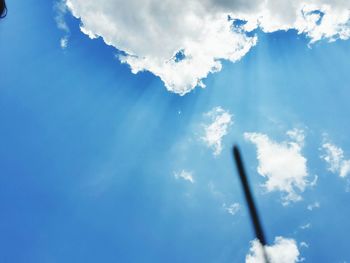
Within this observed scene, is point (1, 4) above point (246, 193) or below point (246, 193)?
above

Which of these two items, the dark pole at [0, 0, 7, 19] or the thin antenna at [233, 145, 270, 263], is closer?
the thin antenna at [233, 145, 270, 263]

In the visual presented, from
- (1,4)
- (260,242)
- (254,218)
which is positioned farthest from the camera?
(1,4)

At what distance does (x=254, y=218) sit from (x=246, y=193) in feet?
1.10

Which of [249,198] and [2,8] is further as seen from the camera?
[2,8]

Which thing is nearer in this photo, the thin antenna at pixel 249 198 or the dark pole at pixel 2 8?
the thin antenna at pixel 249 198

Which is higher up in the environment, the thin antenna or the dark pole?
the dark pole

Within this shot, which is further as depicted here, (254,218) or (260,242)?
(260,242)

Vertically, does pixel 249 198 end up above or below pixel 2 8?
below

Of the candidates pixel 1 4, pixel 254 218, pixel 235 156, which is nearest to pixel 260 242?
pixel 254 218

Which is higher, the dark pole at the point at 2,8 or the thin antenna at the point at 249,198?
the dark pole at the point at 2,8

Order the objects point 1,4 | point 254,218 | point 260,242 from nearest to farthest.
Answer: point 254,218, point 260,242, point 1,4

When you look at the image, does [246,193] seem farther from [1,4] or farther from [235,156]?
[1,4]

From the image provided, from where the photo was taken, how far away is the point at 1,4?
63.4ft

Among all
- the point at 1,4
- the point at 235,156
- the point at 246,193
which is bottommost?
the point at 246,193
